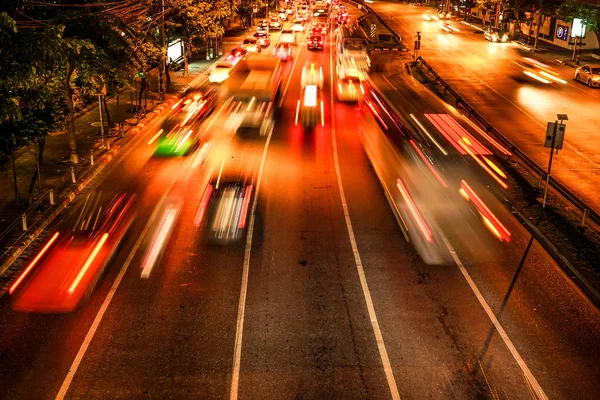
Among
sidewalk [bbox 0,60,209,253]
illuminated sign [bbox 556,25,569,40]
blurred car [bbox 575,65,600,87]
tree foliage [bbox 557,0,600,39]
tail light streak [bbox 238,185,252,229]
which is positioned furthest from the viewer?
illuminated sign [bbox 556,25,569,40]

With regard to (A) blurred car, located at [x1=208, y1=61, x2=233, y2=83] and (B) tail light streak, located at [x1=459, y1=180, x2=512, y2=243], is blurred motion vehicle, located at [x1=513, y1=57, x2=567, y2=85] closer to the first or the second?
(A) blurred car, located at [x1=208, y1=61, x2=233, y2=83]

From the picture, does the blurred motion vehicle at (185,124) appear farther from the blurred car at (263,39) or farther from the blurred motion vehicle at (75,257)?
the blurred car at (263,39)

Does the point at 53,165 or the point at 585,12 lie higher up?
the point at 585,12

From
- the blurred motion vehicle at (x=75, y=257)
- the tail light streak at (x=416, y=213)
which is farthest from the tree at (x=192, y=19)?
the tail light streak at (x=416, y=213)

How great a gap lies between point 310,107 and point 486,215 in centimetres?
1714

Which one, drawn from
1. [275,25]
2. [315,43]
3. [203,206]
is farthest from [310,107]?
[275,25]

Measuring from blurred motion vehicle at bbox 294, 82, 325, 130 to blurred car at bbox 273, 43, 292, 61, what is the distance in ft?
51.8

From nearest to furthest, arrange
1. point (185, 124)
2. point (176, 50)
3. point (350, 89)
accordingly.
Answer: point (185, 124) → point (350, 89) → point (176, 50)

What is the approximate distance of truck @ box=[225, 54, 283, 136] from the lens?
2859 cm

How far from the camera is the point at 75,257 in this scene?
45.7 ft

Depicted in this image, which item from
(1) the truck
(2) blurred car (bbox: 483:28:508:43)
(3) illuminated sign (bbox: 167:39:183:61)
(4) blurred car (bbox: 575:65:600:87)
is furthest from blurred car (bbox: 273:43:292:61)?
(4) blurred car (bbox: 575:65:600:87)

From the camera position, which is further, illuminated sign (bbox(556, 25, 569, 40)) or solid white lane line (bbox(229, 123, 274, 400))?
illuminated sign (bbox(556, 25, 569, 40))

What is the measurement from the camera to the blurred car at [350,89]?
34.8 metres

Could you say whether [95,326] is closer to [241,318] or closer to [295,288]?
[241,318]
